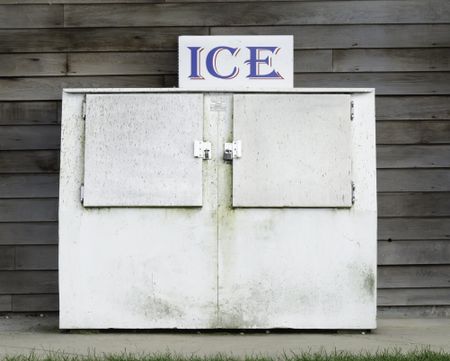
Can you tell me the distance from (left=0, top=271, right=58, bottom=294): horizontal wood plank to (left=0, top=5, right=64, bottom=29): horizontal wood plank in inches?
75.5

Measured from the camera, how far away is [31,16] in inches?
281

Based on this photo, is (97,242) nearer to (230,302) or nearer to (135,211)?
(135,211)

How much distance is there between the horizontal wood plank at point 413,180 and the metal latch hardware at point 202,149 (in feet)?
5.17

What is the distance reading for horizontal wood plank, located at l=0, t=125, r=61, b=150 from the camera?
7.10 meters

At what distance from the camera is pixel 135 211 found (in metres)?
6.25

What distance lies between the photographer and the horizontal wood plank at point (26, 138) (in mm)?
7102

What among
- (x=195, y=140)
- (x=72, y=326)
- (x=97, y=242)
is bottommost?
(x=72, y=326)

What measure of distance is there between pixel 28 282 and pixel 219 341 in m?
1.81

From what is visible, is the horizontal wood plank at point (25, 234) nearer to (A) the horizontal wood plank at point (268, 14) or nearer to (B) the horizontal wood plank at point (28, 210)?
(B) the horizontal wood plank at point (28, 210)

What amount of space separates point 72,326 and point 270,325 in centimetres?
135

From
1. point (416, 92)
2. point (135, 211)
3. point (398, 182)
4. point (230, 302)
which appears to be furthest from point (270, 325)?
point (416, 92)

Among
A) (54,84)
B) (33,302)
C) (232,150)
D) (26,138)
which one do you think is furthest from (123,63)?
(33,302)

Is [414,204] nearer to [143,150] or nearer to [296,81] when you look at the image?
[296,81]

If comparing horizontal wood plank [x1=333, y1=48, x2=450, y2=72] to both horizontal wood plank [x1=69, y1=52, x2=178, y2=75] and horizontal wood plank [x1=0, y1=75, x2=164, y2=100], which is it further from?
horizontal wood plank [x1=0, y1=75, x2=164, y2=100]
